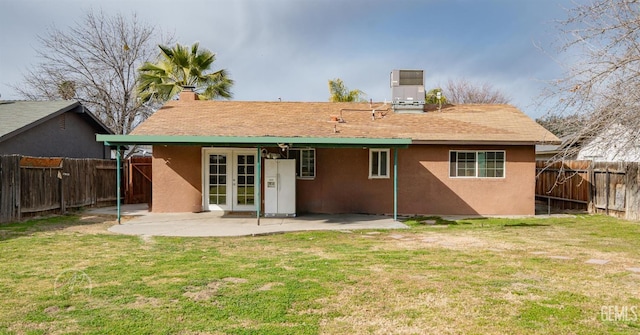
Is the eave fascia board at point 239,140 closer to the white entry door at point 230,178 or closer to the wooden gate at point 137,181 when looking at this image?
the white entry door at point 230,178

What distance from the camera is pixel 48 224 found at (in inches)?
464

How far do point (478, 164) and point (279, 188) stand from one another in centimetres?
642

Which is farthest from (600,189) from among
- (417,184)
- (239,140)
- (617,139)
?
(239,140)

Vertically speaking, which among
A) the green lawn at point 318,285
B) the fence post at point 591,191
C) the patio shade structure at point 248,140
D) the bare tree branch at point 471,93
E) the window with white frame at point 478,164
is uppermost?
the bare tree branch at point 471,93

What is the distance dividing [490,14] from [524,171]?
523cm

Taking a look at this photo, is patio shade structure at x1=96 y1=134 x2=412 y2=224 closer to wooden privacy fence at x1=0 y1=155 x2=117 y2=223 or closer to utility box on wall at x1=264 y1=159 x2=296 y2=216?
utility box on wall at x1=264 y1=159 x2=296 y2=216

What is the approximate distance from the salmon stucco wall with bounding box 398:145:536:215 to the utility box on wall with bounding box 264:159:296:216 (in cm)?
350

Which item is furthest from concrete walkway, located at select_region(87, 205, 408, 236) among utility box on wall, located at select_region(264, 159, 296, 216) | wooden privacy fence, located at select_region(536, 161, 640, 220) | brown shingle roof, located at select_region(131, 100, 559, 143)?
wooden privacy fence, located at select_region(536, 161, 640, 220)

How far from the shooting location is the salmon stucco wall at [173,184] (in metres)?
14.2

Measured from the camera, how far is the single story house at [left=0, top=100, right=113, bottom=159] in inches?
567

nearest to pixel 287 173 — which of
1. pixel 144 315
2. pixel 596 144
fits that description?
pixel 596 144

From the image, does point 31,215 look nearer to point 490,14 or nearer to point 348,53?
point 348,53

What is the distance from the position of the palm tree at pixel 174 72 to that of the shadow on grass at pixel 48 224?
298 inches

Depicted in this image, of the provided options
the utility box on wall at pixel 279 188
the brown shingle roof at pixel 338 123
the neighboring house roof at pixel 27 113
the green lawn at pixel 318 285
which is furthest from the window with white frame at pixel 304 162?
the neighboring house roof at pixel 27 113
